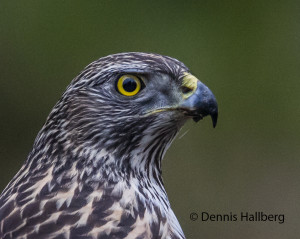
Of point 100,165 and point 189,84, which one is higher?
point 189,84

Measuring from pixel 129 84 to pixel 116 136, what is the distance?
229 mm

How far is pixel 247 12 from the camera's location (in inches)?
368

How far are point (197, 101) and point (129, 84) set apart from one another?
295mm

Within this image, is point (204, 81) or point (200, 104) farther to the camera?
point (204, 81)

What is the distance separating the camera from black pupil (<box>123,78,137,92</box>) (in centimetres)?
381

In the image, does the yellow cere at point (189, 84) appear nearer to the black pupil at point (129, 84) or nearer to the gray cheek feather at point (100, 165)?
the gray cheek feather at point (100, 165)

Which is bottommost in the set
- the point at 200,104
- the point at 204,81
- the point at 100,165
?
the point at 204,81

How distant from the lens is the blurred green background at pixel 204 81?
26.9 ft

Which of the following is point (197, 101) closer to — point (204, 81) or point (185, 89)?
point (185, 89)

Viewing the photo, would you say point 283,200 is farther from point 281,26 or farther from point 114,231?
point 114,231

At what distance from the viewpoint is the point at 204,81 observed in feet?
27.6

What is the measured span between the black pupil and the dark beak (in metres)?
0.22

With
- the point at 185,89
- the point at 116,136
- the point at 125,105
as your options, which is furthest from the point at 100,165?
the point at 185,89

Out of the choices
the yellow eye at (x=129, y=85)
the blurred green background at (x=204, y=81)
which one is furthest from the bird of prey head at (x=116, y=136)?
the blurred green background at (x=204, y=81)
